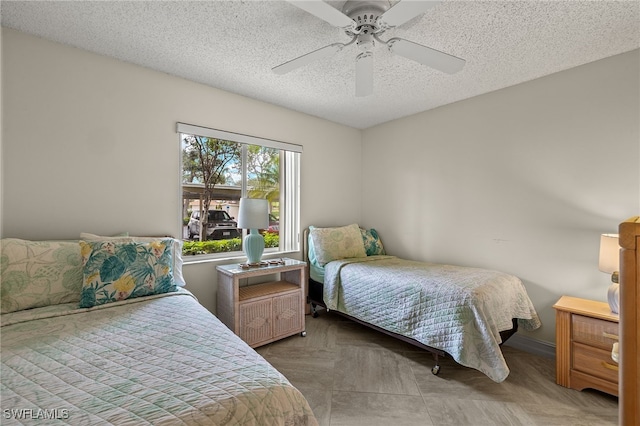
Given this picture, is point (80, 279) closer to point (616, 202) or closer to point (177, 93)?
point (177, 93)

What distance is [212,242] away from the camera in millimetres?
2834

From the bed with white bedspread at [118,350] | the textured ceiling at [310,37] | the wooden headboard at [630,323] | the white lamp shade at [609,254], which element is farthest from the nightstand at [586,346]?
the bed with white bedspread at [118,350]

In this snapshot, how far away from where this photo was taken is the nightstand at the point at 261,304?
92.6 inches

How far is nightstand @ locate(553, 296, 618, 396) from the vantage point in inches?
71.2

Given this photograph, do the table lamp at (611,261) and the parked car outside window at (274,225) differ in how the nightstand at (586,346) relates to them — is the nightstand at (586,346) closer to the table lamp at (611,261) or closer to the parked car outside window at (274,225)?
the table lamp at (611,261)

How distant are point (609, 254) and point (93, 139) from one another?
3759 mm

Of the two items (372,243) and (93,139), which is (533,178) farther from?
(93,139)

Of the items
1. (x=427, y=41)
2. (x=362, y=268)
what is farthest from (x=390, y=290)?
(x=427, y=41)

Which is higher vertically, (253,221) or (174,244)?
(253,221)

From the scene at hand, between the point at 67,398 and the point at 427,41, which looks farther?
the point at 427,41

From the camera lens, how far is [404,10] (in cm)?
132

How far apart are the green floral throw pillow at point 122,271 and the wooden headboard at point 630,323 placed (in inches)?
81.4

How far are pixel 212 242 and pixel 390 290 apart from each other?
181 cm

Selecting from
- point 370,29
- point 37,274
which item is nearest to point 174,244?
point 37,274
